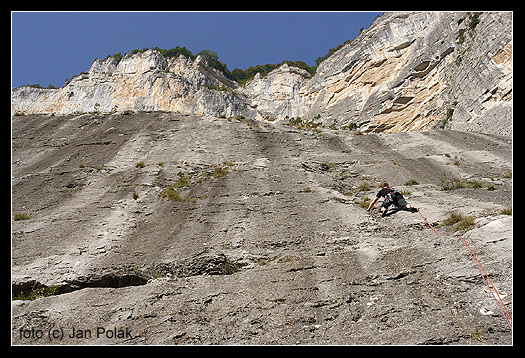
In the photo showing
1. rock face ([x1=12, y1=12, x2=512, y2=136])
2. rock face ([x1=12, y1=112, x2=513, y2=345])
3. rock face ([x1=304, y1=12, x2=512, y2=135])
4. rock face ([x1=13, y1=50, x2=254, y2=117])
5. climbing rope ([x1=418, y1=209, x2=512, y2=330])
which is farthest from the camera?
rock face ([x1=13, y1=50, x2=254, y2=117])

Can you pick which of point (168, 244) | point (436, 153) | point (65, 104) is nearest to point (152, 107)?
point (65, 104)

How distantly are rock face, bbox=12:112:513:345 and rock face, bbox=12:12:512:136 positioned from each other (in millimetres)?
14556

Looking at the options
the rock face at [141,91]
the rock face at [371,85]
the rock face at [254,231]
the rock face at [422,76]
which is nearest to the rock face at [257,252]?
the rock face at [254,231]

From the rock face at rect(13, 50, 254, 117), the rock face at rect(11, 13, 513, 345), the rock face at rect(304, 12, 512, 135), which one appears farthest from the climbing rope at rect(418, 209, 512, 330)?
the rock face at rect(13, 50, 254, 117)

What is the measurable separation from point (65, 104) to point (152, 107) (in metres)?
17.8

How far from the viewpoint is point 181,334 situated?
469 centimetres

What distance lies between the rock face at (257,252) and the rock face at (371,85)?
1456cm

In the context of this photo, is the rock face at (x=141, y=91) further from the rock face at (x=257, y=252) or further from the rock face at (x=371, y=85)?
the rock face at (x=257, y=252)

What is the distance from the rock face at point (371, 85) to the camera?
2683 cm

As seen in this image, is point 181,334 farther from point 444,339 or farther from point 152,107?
point 152,107

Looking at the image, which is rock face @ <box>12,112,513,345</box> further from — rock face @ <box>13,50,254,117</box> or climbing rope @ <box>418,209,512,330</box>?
rock face @ <box>13,50,254,117</box>

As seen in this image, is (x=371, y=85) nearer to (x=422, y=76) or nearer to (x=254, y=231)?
(x=422, y=76)

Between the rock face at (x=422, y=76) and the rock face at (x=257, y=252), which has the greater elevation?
the rock face at (x=422, y=76)

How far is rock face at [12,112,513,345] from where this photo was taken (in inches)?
186
